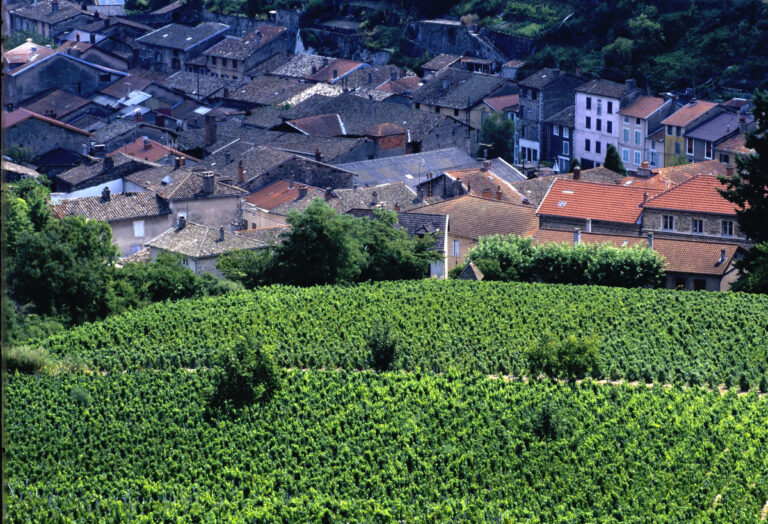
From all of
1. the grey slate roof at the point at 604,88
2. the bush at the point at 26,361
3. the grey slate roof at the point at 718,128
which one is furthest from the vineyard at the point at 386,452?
the grey slate roof at the point at 604,88

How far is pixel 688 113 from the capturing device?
200 ft

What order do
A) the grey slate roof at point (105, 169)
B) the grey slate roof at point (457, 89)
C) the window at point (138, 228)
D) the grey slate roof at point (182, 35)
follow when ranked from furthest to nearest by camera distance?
the grey slate roof at point (182, 35)
the grey slate roof at point (457, 89)
the grey slate roof at point (105, 169)
the window at point (138, 228)

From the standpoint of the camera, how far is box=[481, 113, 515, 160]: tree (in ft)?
228

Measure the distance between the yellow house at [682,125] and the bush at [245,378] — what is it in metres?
38.6

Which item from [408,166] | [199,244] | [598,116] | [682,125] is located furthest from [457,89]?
[199,244]

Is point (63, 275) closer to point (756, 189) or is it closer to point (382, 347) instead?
point (382, 347)

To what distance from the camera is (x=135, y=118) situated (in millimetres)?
75312

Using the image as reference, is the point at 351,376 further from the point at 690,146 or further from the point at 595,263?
the point at 690,146

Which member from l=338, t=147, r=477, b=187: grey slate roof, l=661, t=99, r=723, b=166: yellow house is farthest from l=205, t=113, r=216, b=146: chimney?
l=661, t=99, r=723, b=166: yellow house

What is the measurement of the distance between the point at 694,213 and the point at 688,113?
1794 centimetres

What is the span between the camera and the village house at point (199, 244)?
44.5 metres

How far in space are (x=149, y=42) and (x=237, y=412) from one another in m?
72.3

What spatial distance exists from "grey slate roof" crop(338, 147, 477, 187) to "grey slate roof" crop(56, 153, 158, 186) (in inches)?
424

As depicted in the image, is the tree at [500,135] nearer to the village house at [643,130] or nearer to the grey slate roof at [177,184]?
the village house at [643,130]
